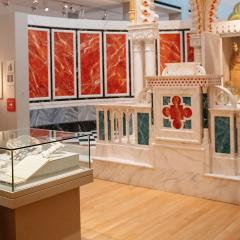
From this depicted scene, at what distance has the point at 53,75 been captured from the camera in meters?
10.4

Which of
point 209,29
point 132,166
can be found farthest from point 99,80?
point 132,166

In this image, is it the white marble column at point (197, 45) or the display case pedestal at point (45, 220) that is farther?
the white marble column at point (197, 45)

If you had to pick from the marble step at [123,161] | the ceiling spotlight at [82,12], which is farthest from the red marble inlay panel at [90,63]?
the ceiling spotlight at [82,12]

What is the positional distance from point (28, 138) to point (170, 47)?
7.81 metres

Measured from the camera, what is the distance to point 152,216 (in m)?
5.11

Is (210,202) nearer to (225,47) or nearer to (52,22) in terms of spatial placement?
(225,47)

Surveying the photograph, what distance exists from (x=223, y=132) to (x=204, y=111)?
39cm

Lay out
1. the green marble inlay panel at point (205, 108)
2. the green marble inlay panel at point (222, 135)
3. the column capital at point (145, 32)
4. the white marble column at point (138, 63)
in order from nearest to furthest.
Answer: the green marble inlay panel at point (222, 135) → the green marble inlay panel at point (205, 108) → the column capital at point (145, 32) → the white marble column at point (138, 63)

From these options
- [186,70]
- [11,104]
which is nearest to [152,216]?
[186,70]

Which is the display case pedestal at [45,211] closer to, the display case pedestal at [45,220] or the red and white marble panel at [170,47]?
the display case pedestal at [45,220]

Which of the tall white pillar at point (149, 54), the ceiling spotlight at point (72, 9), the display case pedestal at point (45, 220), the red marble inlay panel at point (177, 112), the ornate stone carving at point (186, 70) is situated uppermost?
the ceiling spotlight at point (72, 9)

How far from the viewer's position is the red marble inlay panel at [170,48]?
1104 centimetres

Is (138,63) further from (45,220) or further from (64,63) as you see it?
(45,220)

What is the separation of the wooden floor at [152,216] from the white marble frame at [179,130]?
82cm
